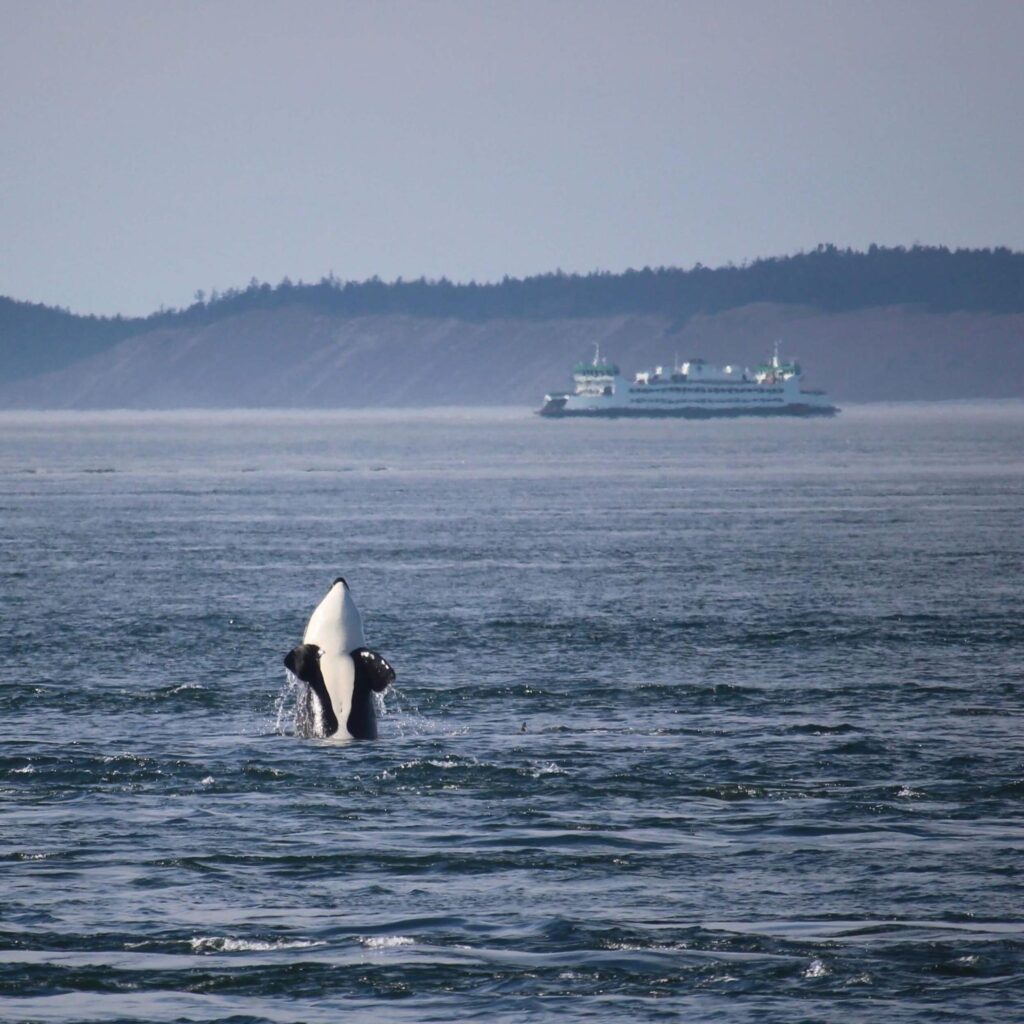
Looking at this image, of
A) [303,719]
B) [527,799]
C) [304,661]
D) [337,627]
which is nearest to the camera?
[527,799]

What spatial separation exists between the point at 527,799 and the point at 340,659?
3.52 meters

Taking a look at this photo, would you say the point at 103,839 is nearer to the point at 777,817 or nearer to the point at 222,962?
the point at 222,962

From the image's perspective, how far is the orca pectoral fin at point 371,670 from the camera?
24.7 metres

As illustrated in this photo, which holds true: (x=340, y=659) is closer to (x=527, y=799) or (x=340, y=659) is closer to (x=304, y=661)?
(x=304, y=661)

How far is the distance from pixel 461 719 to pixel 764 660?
8.70m

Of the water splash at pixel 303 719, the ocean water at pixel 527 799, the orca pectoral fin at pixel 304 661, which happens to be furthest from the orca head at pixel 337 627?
the ocean water at pixel 527 799

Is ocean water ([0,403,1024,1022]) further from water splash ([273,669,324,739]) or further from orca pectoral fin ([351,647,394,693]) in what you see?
orca pectoral fin ([351,647,394,693])

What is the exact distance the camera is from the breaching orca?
980 inches

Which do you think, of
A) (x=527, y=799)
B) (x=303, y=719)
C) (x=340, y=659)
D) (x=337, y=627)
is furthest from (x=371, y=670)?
(x=527, y=799)

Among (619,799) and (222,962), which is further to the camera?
(619,799)

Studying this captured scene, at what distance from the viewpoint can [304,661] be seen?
24906mm

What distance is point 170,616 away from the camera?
43781mm

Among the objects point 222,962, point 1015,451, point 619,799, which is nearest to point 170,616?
point 619,799

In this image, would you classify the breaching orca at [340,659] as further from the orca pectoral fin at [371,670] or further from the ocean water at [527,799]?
the ocean water at [527,799]
